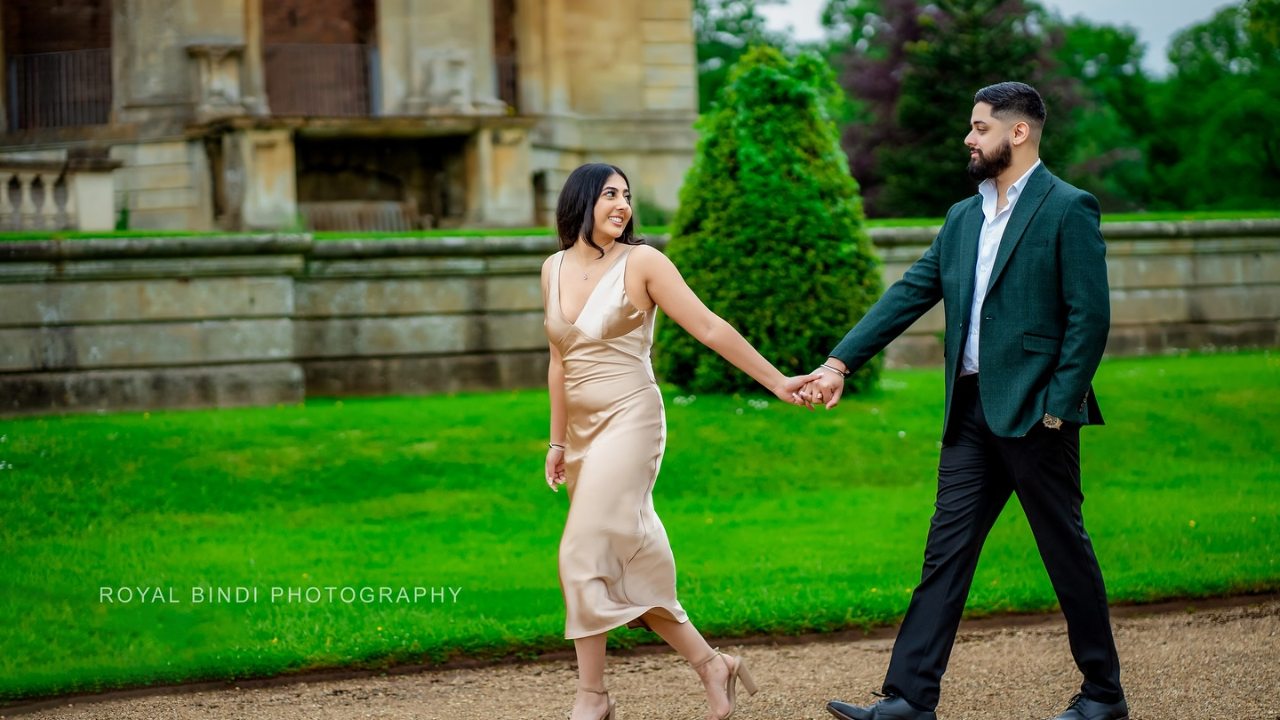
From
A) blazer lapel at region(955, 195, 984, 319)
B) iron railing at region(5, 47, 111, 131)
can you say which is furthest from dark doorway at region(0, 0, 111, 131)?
blazer lapel at region(955, 195, 984, 319)

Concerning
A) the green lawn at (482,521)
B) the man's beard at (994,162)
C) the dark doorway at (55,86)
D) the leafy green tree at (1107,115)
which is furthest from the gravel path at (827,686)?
the leafy green tree at (1107,115)

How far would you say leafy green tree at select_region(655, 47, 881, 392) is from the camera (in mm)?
10461

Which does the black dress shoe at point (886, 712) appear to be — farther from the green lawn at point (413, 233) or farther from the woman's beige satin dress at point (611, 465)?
the green lawn at point (413, 233)

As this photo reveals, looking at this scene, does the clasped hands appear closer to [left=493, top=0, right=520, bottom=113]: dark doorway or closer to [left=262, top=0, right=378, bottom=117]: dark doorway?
[left=493, top=0, right=520, bottom=113]: dark doorway

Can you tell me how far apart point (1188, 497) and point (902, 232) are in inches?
209

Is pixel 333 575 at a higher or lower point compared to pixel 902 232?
lower

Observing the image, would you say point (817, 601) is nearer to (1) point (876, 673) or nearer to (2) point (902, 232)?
(1) point (876, 673)

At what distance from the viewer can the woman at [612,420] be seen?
4777 millimetres

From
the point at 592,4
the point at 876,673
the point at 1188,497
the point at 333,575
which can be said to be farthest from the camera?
the point at 592,4

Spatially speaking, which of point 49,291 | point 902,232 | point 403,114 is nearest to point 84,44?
point 403,114

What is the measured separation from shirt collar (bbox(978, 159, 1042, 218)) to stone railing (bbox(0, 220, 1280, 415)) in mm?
7300

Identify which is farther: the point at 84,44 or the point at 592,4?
the point at 84,44

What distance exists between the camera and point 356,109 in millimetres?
23234

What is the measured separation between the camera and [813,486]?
360 inches
